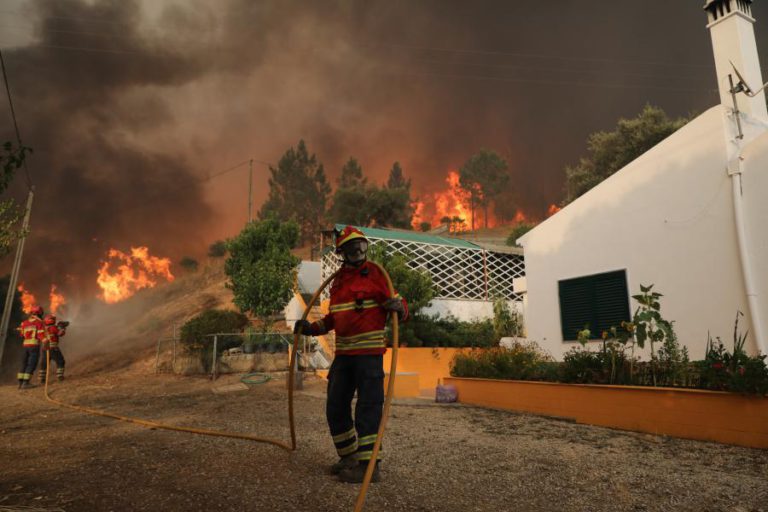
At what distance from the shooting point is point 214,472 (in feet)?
12.7

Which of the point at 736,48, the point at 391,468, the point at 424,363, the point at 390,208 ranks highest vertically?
the point at 390,208

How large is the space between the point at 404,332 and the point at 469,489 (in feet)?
30.2

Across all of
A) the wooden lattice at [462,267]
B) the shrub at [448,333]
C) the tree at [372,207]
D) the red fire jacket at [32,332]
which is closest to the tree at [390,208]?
the tree at [372,207]

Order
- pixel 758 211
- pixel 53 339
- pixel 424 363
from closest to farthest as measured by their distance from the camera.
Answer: pixel 758 211 → pixel 424 363 → pixel 53 339

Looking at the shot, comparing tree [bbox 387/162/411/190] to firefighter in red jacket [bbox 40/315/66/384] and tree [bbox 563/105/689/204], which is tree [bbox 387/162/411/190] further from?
firefighter in red jacket [bbox 40/315/66/384]

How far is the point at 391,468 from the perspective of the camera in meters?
4.23

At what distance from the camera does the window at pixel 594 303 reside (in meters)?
8.69

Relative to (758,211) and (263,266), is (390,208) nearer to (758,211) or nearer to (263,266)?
(263,266)

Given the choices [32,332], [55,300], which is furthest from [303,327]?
[55,300]

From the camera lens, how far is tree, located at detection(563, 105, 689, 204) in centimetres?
2877

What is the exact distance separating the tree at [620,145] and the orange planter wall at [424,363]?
2245 cm

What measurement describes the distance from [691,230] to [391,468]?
6.88 m

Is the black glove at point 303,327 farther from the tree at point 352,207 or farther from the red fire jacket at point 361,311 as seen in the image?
the tree at point 352,207

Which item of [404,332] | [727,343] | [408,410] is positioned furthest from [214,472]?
[404,332]
